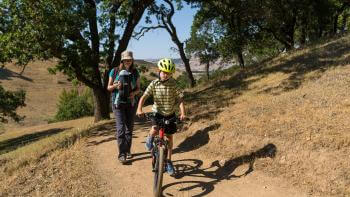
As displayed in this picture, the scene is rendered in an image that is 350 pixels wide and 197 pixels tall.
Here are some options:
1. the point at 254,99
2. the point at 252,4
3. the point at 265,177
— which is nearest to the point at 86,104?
the point at 252,4

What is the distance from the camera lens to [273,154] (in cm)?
762

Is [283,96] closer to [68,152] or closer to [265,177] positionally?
[265,177]

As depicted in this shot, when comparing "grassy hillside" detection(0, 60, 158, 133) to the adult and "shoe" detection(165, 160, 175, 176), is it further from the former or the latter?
"shoe" detection(165, 160, 175, 176)

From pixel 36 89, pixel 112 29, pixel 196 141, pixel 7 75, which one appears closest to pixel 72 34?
pixel 112 29

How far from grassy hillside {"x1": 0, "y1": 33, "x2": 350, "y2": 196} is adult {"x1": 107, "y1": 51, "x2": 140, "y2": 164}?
1069 mm

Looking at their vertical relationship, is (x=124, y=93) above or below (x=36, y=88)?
below

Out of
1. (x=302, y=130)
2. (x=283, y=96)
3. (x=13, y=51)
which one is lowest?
(x=302, y=130)

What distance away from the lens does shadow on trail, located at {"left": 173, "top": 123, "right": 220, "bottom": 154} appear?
9215 millimetres

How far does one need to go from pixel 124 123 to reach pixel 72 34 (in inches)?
292

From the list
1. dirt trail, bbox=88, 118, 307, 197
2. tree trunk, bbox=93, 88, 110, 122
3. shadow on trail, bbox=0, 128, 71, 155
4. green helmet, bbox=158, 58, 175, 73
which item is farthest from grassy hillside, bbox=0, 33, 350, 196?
shadow on trail, bbox=0, 128, 71, 155

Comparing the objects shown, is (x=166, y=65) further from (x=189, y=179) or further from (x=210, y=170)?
(x=210, y=170)

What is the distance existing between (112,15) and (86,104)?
154ft

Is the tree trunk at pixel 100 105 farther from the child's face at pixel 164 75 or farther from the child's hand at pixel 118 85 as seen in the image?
the child's face at pixel 164 75

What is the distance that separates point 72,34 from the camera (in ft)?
46.6
